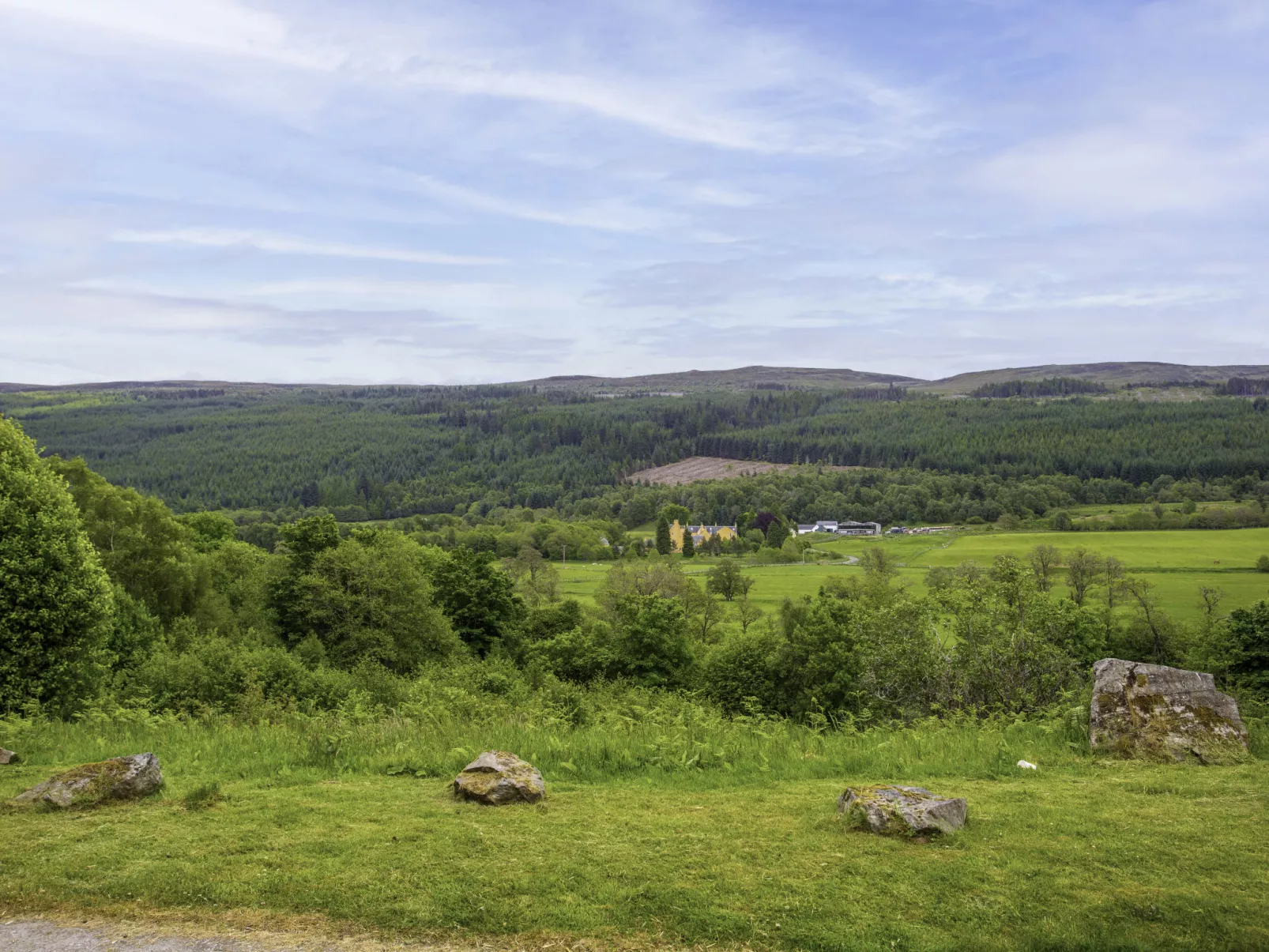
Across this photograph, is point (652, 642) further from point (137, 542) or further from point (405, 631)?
point (137, 542)

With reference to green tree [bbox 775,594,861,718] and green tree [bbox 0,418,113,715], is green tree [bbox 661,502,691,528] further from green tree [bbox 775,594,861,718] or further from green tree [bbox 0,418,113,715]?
green tree [bbox 0,418,113,715]

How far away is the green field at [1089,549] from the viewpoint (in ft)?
235

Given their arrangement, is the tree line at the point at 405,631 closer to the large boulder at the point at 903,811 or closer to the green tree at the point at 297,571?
the green tree at the point at 297,571

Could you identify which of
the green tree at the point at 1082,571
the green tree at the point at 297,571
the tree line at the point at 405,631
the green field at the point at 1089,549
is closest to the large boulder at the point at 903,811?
the tree line at the point at 405,631

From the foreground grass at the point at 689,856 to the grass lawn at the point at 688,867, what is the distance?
0.03m

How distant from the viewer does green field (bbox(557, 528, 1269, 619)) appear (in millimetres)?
71625

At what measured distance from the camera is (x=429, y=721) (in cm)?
1560

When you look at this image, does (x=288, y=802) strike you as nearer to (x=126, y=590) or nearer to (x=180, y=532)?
(x=126, y=590)

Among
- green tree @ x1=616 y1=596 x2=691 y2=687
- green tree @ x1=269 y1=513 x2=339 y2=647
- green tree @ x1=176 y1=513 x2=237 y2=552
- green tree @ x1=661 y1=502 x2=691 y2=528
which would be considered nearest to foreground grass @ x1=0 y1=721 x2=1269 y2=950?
green tree @ x1=616 y1=596 x2=691 y2=687

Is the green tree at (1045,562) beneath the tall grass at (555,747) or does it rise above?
beneath

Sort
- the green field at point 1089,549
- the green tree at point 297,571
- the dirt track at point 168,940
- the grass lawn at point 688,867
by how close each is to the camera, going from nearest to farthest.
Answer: the dirt track at point 168,940
the grass lawn at point 688,867
the green tree at point 297,571
the green field at point 1089,549

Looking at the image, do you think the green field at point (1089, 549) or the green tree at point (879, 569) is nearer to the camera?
the green tree at point (879, 569)

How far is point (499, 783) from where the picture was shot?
10469 mm

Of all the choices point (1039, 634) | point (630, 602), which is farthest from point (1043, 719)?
point (630, 602)
